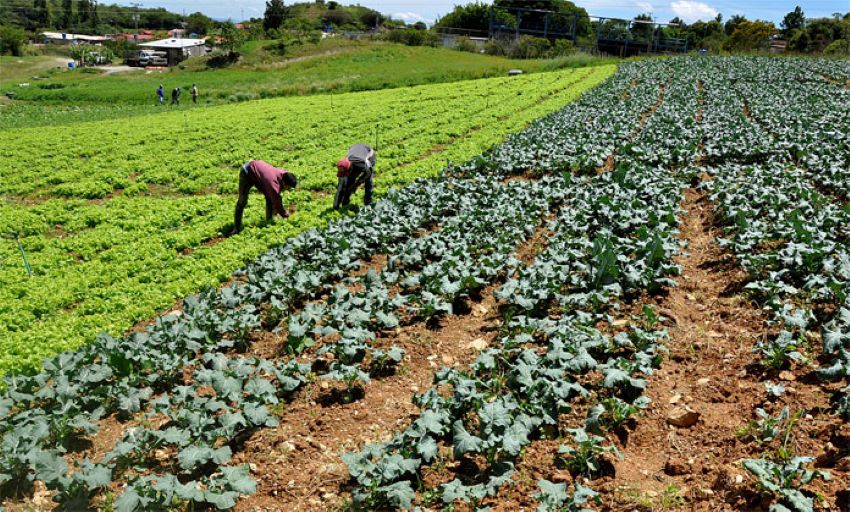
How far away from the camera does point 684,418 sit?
5465 mm

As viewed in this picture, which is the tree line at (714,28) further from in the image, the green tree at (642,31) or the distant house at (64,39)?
the distant house at (64,39)

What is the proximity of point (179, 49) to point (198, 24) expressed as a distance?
81083 mm

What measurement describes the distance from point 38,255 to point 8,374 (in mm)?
5470

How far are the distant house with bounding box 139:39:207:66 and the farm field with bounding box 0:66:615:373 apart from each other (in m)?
78.2

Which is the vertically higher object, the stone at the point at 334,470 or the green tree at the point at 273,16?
the green tree at the point at 273,16

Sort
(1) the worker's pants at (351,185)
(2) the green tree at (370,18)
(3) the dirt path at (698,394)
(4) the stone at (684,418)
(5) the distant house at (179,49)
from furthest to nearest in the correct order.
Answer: (2) the green tree at (370,18) < (5) the distant house at (179,49) < (1) the worker's pants at (351,185) < (4) the stone at (684,418) < (3) the dirt path at (698,394)

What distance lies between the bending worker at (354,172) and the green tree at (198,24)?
180m

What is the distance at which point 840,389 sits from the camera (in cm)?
543

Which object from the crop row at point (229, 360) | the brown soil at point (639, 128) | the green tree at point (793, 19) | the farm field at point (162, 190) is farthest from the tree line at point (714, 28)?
the crop row at point (229, 360)

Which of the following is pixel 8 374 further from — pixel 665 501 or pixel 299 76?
pixel 299 76

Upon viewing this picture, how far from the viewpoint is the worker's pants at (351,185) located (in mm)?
13258

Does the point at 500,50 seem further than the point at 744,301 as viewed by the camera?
Yes

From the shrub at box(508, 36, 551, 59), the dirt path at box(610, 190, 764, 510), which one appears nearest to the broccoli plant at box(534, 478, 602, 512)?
the dirt path at box(610, 190, 764, 510)

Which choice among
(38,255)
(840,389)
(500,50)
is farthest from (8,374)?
(500,50)
